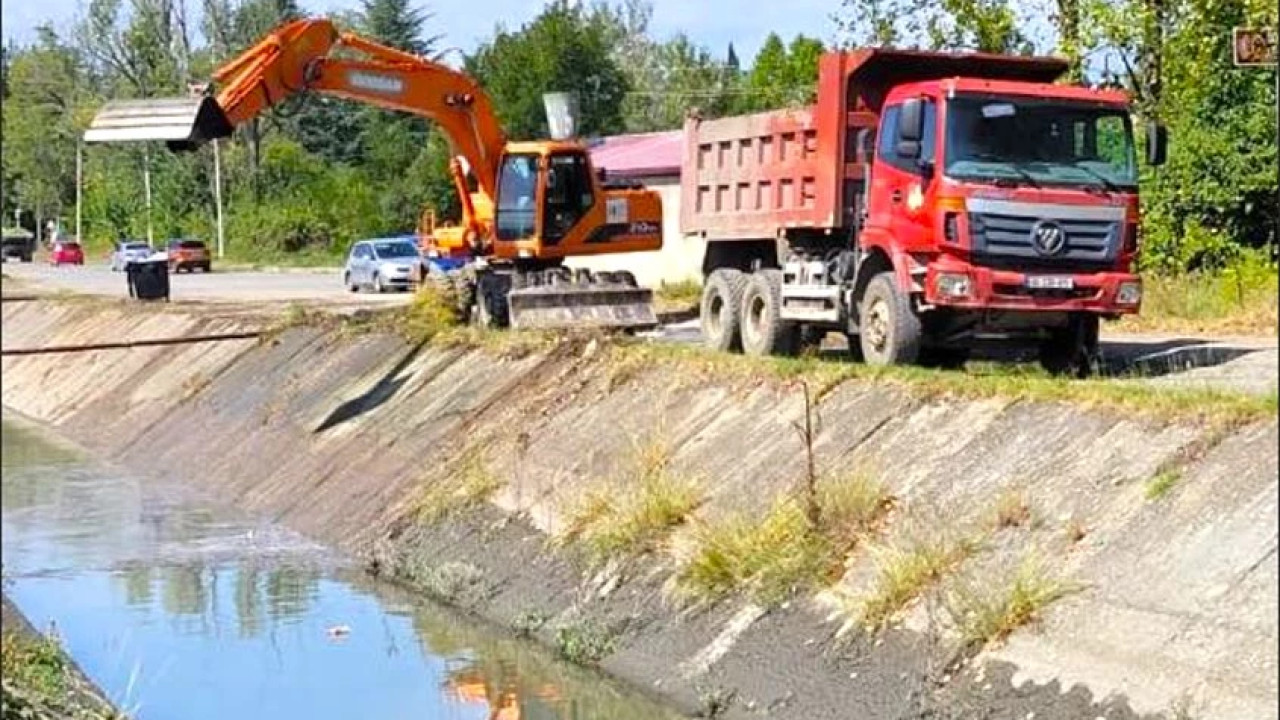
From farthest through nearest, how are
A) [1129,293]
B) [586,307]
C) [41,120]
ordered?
[586,307], [1129,293], [41,120]

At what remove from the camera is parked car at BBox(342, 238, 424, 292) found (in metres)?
40.7

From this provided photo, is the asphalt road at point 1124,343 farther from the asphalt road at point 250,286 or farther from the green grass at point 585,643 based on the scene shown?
the green grass at point 585,643

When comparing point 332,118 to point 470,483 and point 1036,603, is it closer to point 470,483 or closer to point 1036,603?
point 470,483

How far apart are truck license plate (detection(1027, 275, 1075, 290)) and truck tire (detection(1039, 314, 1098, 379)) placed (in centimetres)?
84

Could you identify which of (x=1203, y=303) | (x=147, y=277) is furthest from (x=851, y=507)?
(x=1203, y=303)

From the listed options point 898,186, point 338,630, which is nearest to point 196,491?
point 338,630

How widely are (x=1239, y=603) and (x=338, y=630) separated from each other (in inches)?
343

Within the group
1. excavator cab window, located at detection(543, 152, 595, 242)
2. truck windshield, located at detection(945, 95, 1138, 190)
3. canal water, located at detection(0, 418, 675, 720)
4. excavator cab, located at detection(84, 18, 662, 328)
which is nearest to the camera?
canal water, located at detection(0, 418, 675, 720)

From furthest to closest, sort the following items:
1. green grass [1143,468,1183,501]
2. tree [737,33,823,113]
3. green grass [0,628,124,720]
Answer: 1. tree [737,33,823,113]
2. green grass [1143,468,1183,501]
3. green grass [0,628,124,720]

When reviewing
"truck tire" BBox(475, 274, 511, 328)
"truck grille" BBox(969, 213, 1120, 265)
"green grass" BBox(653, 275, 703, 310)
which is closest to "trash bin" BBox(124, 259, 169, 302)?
"truck grille" BBox(969, 213, 1120, 265)

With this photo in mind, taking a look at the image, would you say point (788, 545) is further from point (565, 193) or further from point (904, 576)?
point (565, 193)

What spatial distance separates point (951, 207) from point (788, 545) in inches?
146

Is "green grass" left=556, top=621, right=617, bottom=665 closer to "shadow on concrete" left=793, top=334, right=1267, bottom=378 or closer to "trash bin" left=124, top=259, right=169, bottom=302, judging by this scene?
"trash bin" left=124, top=259, right=169, bottom=302

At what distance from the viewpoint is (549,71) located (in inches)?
2842
